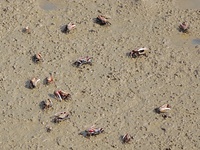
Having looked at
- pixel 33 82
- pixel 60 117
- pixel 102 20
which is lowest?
pixel 60 117

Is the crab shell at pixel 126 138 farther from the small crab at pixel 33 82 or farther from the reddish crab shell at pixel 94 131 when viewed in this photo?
the small crab at pixel 33 82

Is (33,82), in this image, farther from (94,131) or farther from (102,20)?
(102,20)

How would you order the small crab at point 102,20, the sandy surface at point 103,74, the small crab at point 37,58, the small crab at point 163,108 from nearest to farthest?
the sandy surface at point 103,74 → the small crab at point 163,108 → the small crab at point 37,58 → the small crab at point 102,20

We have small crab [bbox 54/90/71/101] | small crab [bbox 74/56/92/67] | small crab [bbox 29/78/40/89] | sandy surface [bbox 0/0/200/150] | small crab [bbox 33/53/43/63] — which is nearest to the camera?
sandy surface [bbox 0/0/200/150]

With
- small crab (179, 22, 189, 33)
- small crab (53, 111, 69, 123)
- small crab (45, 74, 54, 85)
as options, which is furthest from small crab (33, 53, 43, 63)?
small crab (179, 22, 189, 33)

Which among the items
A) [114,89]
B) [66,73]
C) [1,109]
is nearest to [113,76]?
[114,89]

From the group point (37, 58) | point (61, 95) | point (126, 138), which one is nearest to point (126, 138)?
point (126, 138)

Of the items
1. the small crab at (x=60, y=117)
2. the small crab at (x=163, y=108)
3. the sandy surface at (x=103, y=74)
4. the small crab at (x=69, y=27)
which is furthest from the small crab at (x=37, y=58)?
the small crab at (x=163, y=108)

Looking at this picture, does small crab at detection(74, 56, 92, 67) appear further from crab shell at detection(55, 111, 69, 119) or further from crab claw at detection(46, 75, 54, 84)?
crab shell at detection(55, 111, 69, 119)
